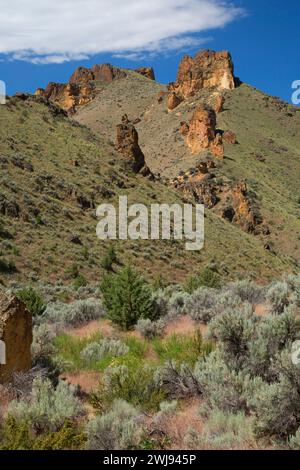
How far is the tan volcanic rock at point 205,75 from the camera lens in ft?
306

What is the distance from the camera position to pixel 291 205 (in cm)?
5953

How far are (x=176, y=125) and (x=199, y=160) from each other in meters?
19.6

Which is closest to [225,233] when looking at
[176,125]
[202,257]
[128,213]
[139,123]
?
→ [202,257]

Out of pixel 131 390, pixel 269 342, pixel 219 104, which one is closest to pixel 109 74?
pixel 219 104

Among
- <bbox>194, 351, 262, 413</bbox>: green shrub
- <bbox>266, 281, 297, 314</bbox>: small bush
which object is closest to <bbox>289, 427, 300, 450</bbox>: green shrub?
<bbox>194, 351, 262, 413</bbox>: green shrub

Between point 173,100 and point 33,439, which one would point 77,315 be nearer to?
point 33,439

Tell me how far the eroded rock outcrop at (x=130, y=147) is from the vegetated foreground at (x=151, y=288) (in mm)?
135

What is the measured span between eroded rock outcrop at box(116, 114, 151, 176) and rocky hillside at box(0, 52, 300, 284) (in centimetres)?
10

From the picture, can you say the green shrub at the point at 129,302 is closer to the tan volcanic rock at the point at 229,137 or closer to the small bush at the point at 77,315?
the small bush at the point at 77,315

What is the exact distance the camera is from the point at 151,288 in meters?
12.5

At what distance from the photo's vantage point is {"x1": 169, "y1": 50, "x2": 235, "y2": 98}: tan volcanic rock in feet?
306

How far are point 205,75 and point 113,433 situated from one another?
96.7 metres
